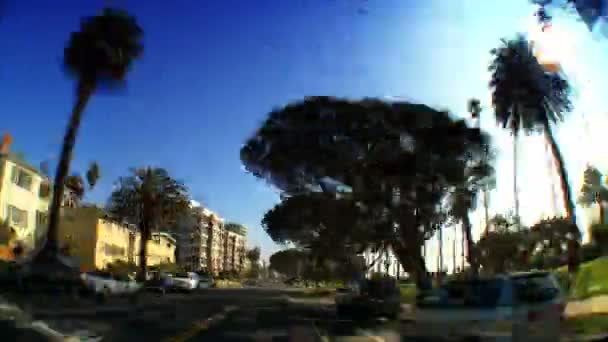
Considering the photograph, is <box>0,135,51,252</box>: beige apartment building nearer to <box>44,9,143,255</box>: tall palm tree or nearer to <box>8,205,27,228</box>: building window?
<box>8,205,27,228</box>: building window

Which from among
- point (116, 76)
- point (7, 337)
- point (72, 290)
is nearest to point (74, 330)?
point (7, 337)

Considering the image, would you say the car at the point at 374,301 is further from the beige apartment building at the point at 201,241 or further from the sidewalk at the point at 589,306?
the beige apartment building at the point at 201,241

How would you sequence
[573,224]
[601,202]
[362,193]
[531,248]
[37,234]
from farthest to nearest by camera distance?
[601,202] < [37,234] < [531,248] < [362,193] < [573,224]

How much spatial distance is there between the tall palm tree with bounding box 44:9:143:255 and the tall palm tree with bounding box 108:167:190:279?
845 inches

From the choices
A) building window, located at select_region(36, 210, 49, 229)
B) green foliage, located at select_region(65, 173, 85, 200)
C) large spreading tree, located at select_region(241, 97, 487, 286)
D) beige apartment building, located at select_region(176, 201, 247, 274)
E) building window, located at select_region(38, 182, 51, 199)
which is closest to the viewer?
large spreading tree, located at select_region(241, 97, 487, 286)

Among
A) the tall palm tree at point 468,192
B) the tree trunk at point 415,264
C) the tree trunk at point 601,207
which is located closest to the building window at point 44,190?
the tree trunk at point 415,264

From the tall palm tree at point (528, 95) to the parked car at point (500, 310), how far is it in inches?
896

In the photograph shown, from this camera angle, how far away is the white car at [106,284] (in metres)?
32.7

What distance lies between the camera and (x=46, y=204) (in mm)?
57094

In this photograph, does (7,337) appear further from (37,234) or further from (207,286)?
(207,286)

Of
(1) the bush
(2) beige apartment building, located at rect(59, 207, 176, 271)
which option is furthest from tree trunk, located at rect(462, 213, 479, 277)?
(2) beige apartment building, located at rect(59, 207, 176, 271)

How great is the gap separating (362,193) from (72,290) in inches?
638

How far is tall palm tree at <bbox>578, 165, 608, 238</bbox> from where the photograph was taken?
163 ft

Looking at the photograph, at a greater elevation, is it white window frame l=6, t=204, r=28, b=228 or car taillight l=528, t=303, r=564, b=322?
white window frame l=6, t=204, r=28, b=228
